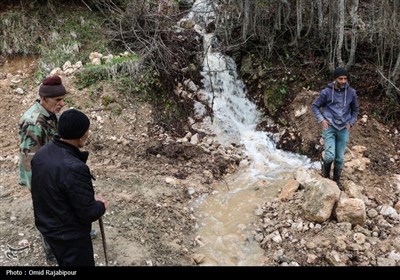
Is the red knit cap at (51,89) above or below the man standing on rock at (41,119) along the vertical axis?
above

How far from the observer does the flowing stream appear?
5.23 m

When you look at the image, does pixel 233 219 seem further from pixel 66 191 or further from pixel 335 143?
pixel 66 191

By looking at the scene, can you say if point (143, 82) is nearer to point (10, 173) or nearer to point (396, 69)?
point (10, 173)

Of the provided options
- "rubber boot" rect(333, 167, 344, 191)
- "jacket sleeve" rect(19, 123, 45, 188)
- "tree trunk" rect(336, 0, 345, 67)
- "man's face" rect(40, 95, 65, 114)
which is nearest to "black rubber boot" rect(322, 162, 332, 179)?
"rubber boot" rect(333, 167, 344, 191)

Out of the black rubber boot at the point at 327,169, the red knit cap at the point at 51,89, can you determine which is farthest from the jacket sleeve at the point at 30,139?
the black rubber boot at the point at 327,169

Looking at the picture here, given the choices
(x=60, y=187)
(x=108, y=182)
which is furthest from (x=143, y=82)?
(x=60, y=187)

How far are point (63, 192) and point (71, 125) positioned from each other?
509 mm

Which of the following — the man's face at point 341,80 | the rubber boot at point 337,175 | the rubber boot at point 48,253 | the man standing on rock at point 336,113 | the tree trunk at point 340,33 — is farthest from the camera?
the tree trunk at point 340,33

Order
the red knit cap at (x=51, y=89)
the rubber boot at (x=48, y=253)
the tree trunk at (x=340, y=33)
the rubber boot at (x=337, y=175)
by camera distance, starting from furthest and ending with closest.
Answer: the tree trunk at (x=340, y=33) < the rubber boot at (x=337, y=175) < the rubber boot at (x=48, y=253) < the red knit cap at (x=51, y=89)

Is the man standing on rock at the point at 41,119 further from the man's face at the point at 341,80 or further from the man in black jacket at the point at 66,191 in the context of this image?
the man's face at the point at 341,80

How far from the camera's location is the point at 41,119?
3611mm

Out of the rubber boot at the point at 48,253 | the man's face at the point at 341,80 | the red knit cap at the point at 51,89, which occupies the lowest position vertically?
the rubber boot at the point at 48,253

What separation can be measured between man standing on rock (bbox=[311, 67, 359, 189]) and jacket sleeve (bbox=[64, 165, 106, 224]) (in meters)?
3.57

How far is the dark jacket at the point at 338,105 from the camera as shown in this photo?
17.6 feet
